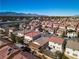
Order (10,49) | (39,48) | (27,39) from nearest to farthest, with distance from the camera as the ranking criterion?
1. (10,49)
2. (39,48)
3. (27,39)

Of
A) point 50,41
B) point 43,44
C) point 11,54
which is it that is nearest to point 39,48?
point 43,44

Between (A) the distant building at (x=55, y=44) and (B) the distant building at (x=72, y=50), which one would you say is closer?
(B) the distant building at (x=72, y=50)

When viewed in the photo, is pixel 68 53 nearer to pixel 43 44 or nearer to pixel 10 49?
pixel 43 44

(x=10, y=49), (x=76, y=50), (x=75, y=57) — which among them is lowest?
(x=75, y=57)

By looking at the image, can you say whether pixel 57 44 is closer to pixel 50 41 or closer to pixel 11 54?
pixel 50 41

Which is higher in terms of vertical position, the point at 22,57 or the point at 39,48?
the point at 22,57

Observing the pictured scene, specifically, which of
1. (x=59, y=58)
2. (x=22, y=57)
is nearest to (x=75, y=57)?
(x=59, y=58)

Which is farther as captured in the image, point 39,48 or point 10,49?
point 39,48

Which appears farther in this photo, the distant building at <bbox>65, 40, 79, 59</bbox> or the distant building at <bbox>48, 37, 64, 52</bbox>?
the distant building at <bbox>48, 37, 64, 52</bbox>

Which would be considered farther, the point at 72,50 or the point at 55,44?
the point at 55,44

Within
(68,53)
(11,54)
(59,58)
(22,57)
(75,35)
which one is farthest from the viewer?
(75,35)
